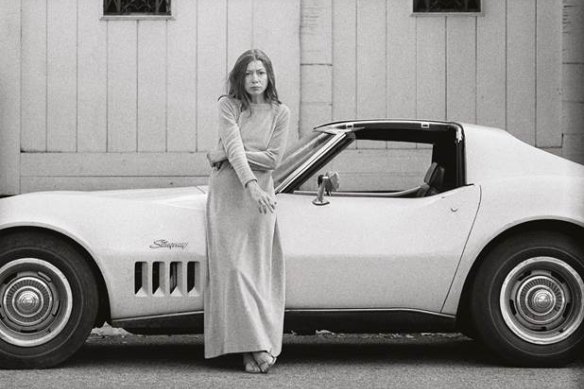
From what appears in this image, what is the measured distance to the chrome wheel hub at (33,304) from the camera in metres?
6.75

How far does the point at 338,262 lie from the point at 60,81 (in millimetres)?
4941

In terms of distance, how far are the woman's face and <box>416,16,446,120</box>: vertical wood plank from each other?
14.1ft

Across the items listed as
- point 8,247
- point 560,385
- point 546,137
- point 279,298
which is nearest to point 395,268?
point 279,298

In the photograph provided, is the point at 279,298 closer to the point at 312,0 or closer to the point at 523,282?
the point at 523,282

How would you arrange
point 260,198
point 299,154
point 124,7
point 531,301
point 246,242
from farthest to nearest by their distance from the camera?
point 124,7
point 299,154
point 531,301
point 246,242
point 260,198

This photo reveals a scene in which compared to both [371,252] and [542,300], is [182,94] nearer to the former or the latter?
[371,252]

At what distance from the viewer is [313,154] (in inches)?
283

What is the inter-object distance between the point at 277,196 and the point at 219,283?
23.5 inches

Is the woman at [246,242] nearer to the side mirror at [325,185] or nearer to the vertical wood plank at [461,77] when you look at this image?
the side mirror at [325,185]

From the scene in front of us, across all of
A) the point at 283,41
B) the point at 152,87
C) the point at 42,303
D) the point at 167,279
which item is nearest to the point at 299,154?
the point at 167,279

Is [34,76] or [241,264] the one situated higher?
[34,76]

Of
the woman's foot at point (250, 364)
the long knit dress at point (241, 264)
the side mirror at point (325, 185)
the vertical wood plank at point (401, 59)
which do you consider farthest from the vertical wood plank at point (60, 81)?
the woman's foot at point (250, 364)

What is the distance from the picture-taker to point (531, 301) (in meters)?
6.94

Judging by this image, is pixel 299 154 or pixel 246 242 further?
pixel 299 154
